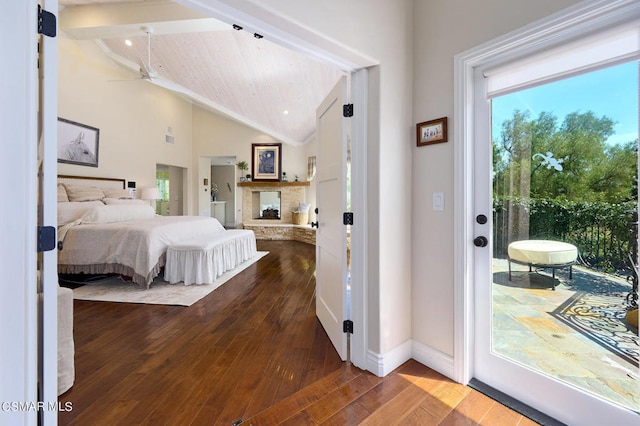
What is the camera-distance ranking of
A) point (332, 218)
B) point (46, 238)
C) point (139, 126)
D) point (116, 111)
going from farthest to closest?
point (139, 126), point (116, 111), point (332, 218), point (46, 238)

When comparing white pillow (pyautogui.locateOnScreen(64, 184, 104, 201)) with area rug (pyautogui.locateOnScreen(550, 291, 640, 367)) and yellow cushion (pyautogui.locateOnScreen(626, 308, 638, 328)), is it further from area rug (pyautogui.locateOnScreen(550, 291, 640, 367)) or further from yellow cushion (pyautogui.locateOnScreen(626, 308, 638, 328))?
yellow cushion (pyautogui.locateOnScreen(626, 308, 638, 328))

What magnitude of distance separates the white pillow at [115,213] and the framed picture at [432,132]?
4.23 meters

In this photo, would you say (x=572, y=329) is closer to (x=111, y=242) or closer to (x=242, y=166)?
(x=111, y=242)

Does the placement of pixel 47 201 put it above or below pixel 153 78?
below

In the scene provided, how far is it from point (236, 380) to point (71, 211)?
12.9 feet

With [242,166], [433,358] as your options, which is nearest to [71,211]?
[242,166]

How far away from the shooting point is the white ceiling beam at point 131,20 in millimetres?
3703

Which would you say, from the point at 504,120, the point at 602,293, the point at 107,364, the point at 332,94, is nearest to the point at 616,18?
the point at 504,120

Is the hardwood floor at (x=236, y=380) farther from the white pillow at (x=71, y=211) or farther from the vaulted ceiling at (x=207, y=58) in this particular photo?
the vaulted ceiling at (x=207, y=58)

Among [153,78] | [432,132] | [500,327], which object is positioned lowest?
[500,327]

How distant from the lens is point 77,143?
192 inches

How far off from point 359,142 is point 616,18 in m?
1.26

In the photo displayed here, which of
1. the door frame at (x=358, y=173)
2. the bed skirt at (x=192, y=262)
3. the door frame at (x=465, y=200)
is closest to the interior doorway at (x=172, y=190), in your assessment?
the bed skirt at (x=192, y=262)

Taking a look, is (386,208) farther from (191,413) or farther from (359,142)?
(191,413)
